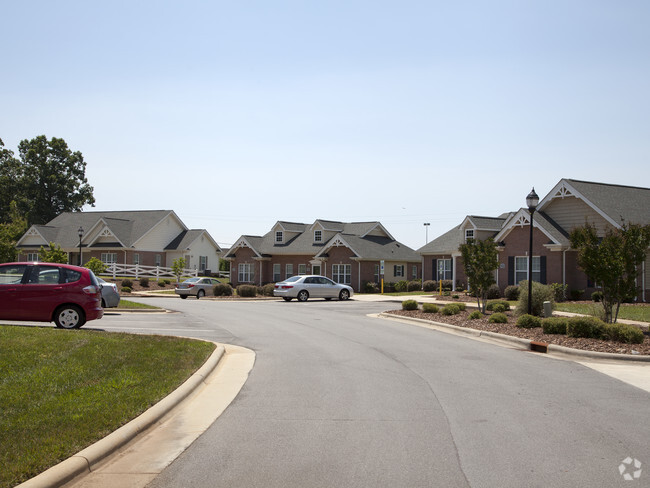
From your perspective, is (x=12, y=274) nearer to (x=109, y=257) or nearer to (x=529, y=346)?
(x=529, y=346)

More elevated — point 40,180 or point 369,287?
point 40,180

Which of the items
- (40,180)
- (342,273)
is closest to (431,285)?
(342,273)

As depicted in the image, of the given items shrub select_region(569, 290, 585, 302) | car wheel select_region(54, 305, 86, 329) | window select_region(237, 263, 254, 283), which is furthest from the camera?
window select_region(237, 263, 254, 283)

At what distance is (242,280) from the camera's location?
55.8m

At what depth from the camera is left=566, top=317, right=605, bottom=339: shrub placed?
631 inches

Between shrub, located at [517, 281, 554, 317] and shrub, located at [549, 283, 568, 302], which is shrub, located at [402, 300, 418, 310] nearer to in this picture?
shrub, located at [517, 281, 554, 317]

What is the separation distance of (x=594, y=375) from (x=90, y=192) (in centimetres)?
8413

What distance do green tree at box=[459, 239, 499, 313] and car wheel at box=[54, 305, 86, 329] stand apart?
1423cm

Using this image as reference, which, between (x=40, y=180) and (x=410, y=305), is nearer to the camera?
(x=410, y=305)

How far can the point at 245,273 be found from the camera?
55688 mm

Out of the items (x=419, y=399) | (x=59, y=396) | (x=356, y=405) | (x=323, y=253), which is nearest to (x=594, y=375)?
(x=419, y=399)

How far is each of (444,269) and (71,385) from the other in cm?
4041

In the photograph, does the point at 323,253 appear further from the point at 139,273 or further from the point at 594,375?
the point at 594,375
